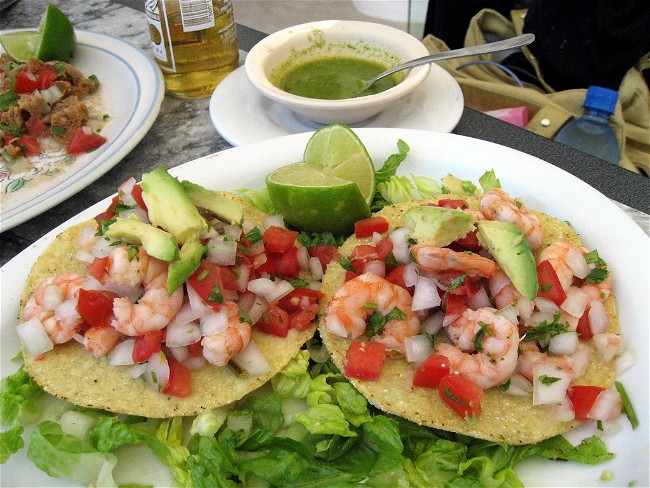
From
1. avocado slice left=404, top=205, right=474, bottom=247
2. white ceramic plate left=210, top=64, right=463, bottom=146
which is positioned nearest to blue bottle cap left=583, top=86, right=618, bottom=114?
white ceramic plate left=210, top=64, right=463, bottom=146

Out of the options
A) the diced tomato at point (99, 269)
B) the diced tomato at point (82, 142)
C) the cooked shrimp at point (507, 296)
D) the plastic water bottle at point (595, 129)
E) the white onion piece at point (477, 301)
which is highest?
the diced tomato at point (99, 269)

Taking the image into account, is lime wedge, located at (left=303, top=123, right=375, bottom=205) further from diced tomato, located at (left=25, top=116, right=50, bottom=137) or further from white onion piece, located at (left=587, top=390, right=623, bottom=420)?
diced tomato, located at (left=25, top=116, right=50, bottom=137)

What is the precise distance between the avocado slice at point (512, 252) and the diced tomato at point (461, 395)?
1.06ft

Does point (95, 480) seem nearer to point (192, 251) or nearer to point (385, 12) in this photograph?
point (192, 251)

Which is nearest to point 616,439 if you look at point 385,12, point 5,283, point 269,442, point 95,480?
point 269,442

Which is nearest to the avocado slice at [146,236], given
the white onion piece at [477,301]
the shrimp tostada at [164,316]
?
the shrimp tostada at [164,316]

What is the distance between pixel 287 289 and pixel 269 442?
49cm

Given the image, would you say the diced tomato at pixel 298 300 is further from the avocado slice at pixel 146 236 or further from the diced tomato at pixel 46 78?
the diced tomato at pixel 46 78

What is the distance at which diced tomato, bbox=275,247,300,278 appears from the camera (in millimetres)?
2004

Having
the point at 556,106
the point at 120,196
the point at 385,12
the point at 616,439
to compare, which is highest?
the point at 120,196

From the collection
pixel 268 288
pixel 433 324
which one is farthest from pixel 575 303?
pixel 268 288

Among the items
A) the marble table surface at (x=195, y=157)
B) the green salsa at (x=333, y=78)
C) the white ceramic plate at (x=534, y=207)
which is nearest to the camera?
the white ceramic plate at (x=534, y=207)

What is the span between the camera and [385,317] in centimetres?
178

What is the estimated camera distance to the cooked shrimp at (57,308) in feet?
5.87
